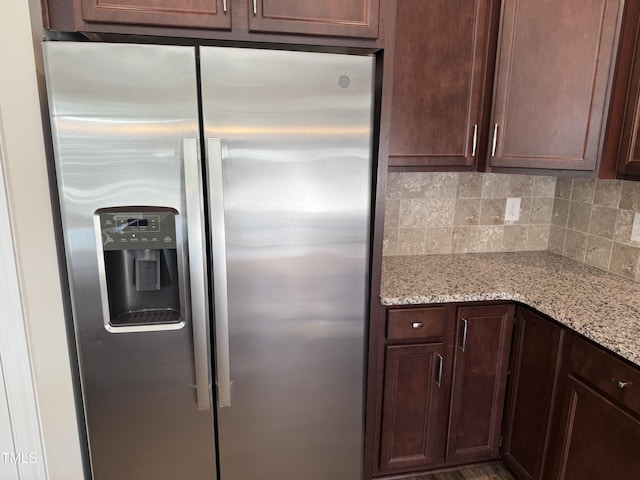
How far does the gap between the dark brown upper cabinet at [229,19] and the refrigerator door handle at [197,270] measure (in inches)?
14.1

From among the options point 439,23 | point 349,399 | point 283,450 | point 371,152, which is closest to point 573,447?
point 349,399

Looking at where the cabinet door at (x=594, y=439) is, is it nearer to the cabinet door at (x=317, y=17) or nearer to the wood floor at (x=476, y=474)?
the wood floor at (x=476, y=474)

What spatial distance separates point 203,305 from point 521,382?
1366 mm

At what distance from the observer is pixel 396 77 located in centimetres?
175

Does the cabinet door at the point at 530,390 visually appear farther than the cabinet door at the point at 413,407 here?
No

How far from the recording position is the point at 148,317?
1451 mm

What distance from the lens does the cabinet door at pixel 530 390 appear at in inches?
64.8

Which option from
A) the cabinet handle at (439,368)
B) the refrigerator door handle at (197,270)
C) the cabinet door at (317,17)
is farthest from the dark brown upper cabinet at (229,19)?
the cabinet handle at (439,368)

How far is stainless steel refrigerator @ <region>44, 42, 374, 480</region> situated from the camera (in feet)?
4.17

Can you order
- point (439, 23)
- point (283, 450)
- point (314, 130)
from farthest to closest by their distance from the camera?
point (439, 23)
point (283, 450)
point (314, 130)

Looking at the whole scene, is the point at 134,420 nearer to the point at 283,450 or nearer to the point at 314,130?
the point at 283,450

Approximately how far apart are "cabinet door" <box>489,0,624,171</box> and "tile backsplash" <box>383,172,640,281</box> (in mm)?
413

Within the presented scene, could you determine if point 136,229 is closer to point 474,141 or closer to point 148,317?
point 148,317

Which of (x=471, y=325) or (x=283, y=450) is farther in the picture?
(x=471, y=325)
